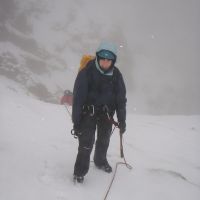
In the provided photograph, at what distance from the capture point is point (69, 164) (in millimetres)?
6555

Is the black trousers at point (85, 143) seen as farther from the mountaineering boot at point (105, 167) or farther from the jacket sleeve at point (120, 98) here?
the mountaineering boot at point (105, 167)

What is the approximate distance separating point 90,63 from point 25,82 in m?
29.1

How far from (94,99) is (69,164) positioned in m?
1.75

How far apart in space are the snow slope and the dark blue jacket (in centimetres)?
125

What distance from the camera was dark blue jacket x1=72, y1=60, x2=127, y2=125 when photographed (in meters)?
5.38

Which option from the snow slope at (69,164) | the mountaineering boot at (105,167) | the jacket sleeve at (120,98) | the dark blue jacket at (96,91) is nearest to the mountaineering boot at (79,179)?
the snow slope at (69,164)

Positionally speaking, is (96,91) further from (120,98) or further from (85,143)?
(85,143)

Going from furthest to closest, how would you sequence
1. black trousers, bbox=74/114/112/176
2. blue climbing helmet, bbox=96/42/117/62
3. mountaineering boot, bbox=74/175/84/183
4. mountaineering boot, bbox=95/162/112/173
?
mountaineering boot, bbox=95/162/112/173, mountaineering boot, bbox=74/175/84/183, black trousers, bbox=74/114/112/176, blue climbing helmet, bbox=96/42/117/62

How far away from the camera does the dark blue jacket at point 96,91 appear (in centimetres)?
538

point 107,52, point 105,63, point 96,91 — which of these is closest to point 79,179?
point 96,91

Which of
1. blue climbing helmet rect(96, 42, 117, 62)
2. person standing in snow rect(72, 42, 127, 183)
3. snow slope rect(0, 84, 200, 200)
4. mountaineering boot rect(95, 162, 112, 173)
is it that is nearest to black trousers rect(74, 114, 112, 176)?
person standing in snow rect(72, 42, 127, 183)

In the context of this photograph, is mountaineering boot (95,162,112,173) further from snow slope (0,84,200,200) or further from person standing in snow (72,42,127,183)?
person standing in snow (72,42,127,183)

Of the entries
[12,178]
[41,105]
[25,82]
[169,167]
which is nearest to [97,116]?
[12,178]

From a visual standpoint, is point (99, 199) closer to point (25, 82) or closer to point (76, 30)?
point (25, 82)
